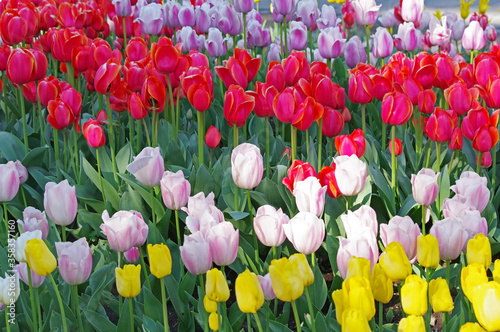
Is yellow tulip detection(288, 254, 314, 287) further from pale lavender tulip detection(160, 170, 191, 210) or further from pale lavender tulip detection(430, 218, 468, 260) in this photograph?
pale lavender tulip detection(160, 170, 191, 210)

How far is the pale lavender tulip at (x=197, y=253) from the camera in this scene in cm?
140

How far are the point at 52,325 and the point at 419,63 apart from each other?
1.58 metres

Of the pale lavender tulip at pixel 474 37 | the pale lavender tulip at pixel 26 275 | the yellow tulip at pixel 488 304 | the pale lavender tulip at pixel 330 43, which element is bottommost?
the pale lavender tulip at pixel 474 37

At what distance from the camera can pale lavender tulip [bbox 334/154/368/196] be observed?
5.82ft

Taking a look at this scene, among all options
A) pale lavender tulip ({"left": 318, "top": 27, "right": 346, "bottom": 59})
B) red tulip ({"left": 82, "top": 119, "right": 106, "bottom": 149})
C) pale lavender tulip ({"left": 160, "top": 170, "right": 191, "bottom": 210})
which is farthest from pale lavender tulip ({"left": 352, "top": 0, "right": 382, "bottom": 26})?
pale lavender tulip ({"left": 160, "top": 170, "right": 191, "bottom": 210})

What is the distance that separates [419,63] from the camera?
2467mm

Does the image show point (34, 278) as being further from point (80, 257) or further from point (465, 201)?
point (465, 201)

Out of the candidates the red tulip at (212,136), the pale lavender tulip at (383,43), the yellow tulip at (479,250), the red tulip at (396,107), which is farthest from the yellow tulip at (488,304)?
the pale lavender tulip at (383,43)

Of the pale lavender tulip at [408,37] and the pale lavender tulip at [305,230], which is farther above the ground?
the pale lavender tulip at [305,230]

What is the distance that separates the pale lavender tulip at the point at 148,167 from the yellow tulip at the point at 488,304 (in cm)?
108

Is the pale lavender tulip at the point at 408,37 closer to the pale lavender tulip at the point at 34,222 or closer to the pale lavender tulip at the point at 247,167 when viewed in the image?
the pale lavender tulip at the point at 247,167

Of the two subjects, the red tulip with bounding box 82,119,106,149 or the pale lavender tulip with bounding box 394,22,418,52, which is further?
the pale lavender tulip with bounding box 394,22,418,52

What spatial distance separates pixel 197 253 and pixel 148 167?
539mm

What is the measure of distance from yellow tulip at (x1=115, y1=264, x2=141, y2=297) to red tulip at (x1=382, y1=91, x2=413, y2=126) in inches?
46.6
